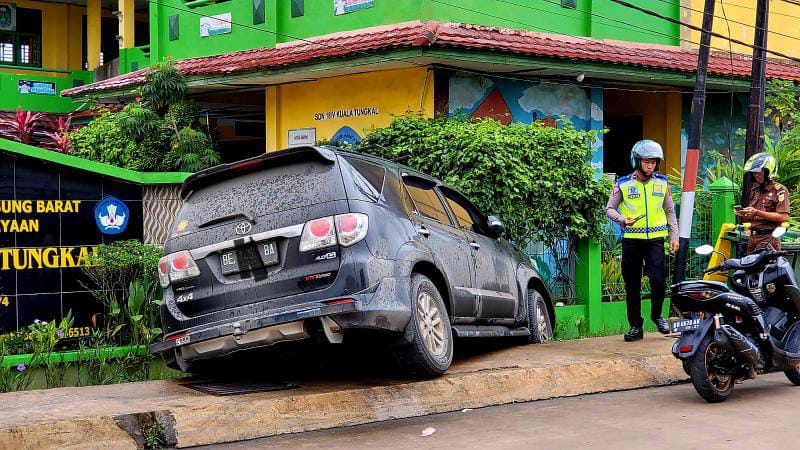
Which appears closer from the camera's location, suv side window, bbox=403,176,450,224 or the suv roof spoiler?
the suv roof spoiler

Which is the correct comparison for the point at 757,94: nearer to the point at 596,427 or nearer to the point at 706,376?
the point at 706,376

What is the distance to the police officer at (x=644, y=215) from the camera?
9961 millimetres

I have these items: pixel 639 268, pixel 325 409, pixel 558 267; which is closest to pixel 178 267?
pixel 325 409

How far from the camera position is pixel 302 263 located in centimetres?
697

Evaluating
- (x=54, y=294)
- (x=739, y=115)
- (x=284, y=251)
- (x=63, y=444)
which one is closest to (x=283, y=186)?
(x=284, y=251)

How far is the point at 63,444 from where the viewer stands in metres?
6.07

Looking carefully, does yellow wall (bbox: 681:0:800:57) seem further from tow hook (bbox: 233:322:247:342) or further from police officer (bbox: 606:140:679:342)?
tow hook (bbox: 233:322:247:342)

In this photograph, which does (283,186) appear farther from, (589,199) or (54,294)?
(589,199)

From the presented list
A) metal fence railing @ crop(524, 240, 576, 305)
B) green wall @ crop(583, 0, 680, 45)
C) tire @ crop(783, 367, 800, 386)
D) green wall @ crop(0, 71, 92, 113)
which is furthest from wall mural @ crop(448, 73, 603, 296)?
green wall @ crop(0, 71, 92, 113)

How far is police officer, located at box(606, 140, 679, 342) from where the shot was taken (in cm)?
996

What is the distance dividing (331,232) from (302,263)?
0.29 meters

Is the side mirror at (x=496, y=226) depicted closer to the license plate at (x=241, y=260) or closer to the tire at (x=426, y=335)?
the tire at (x=426, y=335)

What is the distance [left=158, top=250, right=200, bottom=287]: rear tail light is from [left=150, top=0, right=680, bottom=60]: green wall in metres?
8.26

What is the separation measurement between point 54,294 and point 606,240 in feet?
22.9
